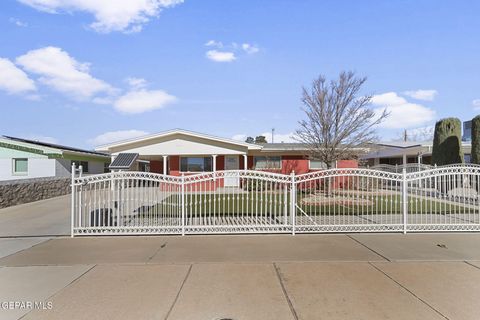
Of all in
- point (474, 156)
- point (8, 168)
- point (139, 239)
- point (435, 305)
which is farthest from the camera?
point (8, 168)

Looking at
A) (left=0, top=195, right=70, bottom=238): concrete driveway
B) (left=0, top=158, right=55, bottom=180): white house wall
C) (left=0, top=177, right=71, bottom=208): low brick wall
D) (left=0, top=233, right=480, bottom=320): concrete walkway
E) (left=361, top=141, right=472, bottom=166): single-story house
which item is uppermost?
(left=361, top=141, right=472, bottom=166): single-story house

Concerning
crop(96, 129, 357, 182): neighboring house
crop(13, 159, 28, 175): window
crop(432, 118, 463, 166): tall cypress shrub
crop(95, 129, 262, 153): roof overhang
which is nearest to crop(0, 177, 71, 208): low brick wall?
crop(96, 129, 357, 182): neighboring house

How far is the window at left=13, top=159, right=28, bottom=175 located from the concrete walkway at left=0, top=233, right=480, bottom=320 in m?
17.7

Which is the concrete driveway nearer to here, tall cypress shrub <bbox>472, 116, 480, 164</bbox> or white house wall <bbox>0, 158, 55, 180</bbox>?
white house wall <bbox>0, 158, 55, 180</bbox>

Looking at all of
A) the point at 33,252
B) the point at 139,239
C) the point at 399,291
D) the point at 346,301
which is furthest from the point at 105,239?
the point at 399,291

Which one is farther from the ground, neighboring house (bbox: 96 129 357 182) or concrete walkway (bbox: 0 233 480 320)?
neighboring house (bbox: 96 129 357 182)

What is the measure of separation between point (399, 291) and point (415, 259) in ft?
5.95

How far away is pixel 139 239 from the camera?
779 cm

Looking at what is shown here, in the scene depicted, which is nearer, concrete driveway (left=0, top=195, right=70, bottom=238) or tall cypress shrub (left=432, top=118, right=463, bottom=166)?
concrete driveway (left=0, top=195, right=70, bottom=238)

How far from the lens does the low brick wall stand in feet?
47.2

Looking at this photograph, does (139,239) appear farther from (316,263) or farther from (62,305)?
(316,263)

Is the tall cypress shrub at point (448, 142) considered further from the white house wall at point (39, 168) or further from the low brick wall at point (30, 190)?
the white house wall at point (39, 168)

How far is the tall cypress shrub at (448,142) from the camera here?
20.5m

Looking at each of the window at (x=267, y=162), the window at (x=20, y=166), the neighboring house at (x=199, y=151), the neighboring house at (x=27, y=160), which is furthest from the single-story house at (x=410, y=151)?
the window at (x=20, y=166)
